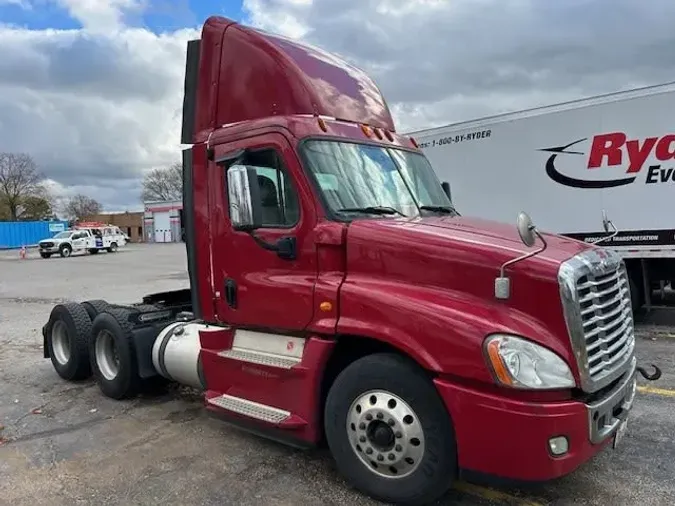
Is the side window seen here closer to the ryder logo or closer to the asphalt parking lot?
the asphalt parking lot

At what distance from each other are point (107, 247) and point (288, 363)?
46.0 meters

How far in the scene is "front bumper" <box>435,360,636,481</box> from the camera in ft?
10.3

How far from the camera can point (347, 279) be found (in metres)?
3.85

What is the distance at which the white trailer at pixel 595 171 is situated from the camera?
9.12m

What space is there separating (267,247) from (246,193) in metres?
0.46

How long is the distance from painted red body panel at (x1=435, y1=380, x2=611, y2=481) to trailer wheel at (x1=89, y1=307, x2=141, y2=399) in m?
3.73

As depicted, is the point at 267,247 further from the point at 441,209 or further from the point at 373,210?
the point at 441,209

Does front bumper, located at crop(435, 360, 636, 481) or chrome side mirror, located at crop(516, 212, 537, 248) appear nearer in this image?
front bumper, located at crop(435, 360, 636, 481)

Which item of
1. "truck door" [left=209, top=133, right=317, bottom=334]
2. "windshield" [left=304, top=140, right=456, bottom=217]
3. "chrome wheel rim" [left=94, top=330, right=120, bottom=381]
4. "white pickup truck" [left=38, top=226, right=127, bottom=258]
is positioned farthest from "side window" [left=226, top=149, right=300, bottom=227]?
"white pickup truck" [left=38, top=226, right=127, bottom=258]

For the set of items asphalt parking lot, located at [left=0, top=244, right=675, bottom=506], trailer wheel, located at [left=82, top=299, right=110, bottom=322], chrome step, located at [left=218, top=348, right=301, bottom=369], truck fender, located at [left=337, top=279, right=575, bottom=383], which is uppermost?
truck fender, located at [left=337, top=279, right=575, bottom=383]

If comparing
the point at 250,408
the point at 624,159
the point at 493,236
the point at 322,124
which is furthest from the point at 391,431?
the point at 624,159

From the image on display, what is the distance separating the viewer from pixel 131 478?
4215mm

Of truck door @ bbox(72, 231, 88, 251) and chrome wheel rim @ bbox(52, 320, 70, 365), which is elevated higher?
truck door @ bbox(72, 231, 88, 251)

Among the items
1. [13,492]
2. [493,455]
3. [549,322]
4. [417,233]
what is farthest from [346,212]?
[13,492]
